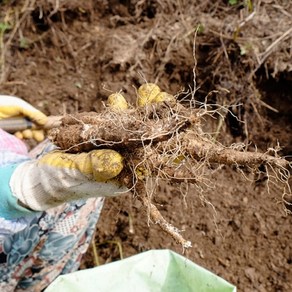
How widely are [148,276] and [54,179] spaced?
41cm

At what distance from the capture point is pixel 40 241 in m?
1.51

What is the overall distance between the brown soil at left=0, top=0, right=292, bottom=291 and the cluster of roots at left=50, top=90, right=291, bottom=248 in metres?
0.44

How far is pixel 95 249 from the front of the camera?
1891 mm

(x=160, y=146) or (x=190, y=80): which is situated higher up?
(x=160, y=146)

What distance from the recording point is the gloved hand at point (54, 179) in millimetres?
1137

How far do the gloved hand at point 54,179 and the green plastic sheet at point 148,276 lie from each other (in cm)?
23

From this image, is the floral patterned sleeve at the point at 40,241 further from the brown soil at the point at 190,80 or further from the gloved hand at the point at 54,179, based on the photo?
the brown soil at the point at 190,80

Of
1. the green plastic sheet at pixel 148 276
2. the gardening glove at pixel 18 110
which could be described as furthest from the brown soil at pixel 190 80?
the gardening glove at pixel 18 110

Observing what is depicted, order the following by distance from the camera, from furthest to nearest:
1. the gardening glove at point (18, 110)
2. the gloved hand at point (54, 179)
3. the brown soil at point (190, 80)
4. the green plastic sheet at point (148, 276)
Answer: the brown soil at point (190, 80) → the gardening glove at point (18, 110) → the green plastic sheet at point (148, 276) → the gloved hand at point (54, 179)

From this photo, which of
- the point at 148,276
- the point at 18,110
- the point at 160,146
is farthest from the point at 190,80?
the point at 160,146

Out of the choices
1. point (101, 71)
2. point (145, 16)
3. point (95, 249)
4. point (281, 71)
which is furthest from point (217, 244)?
point (145, 16)

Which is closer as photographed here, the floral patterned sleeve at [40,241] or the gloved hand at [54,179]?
the gloved hand at [54,179]

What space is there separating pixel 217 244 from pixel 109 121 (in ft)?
2.49

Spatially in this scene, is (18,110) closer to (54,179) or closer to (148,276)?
(54,179)
